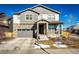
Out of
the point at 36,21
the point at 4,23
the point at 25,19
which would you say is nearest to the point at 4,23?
the point at 4,23

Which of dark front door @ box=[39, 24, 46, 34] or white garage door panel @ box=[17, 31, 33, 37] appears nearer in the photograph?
dark front door @ box=[39, 24, 46, 34]

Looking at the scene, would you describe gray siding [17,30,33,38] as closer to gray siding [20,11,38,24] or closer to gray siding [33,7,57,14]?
gray siding [20,11,38,24]

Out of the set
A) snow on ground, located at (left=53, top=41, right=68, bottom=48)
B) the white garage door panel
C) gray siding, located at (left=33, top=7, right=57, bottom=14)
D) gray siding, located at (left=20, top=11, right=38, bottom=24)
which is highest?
gray siding, located at (left=33, top=7, right=57, bottom=14)

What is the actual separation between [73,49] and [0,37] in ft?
6.73

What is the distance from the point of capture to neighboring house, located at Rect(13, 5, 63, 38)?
6.50 meters

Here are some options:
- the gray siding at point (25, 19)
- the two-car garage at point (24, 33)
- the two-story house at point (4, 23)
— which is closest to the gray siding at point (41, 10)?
the gray siding at point (25, 19)

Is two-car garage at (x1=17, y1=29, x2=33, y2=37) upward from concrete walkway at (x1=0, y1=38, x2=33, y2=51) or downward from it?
upward

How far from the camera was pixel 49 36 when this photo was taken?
21.6 feet

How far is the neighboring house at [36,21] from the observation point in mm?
6497

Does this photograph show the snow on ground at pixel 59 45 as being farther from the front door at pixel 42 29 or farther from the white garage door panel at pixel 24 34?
the white garage door panel at pixel 24 34

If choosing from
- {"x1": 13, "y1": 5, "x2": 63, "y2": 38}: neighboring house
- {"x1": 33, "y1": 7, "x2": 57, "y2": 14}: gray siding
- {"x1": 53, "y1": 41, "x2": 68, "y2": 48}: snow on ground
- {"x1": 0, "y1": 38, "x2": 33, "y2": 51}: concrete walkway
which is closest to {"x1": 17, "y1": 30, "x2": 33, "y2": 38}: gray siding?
{"x1": 13, "y1": 5, "x2": 63, "y2": 38}: neighboring house
